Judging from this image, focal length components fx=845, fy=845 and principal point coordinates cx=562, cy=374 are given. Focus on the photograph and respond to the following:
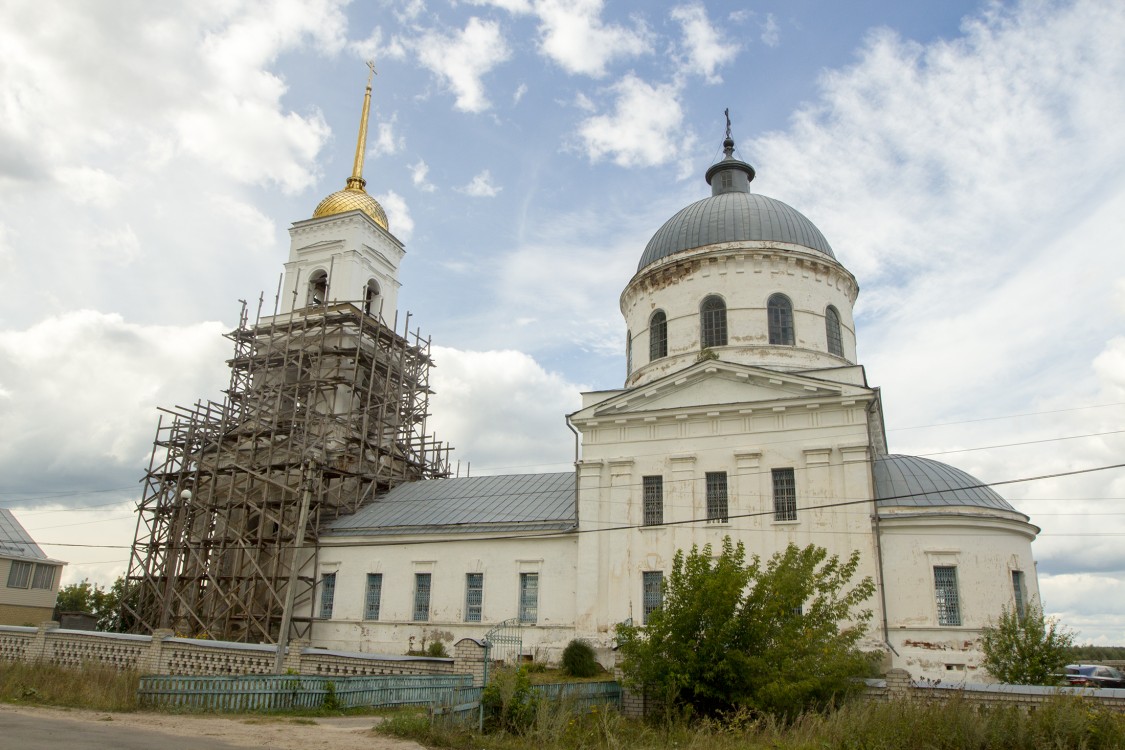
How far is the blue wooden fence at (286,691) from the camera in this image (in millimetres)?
13234

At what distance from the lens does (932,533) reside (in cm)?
2086

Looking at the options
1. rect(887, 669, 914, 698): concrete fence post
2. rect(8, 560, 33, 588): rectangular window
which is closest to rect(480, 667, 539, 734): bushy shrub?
rect(887, 669, 914, 698): concrete fence post

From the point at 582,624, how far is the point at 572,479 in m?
6.61

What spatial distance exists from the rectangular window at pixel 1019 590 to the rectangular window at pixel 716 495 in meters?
7.15

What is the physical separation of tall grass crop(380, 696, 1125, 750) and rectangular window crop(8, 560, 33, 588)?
28.0 metres

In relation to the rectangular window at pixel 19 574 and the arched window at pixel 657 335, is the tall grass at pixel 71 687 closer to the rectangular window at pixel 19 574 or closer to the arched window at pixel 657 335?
the arched window at pixel 657 335

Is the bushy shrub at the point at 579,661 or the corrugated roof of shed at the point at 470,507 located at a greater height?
the corrugated roof of shed at the point at 470,507

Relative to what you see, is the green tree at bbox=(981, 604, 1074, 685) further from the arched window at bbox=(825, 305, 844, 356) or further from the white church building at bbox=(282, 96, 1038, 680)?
the arched window at bbox=(825, 305, 844, 356)

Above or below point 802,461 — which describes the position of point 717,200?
above

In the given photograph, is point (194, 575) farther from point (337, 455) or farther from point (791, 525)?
point (791, 525)

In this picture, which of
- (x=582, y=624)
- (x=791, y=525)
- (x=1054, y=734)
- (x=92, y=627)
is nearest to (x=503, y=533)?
(x=582, y=624)

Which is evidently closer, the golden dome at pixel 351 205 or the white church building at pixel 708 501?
the white church building at pixel 708 501

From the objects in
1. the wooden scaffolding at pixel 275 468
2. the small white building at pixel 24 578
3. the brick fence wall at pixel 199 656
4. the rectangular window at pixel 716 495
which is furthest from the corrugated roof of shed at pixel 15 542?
the rectangular window at pixel 716 495

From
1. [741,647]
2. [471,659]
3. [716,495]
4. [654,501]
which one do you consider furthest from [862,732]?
[654,501]
